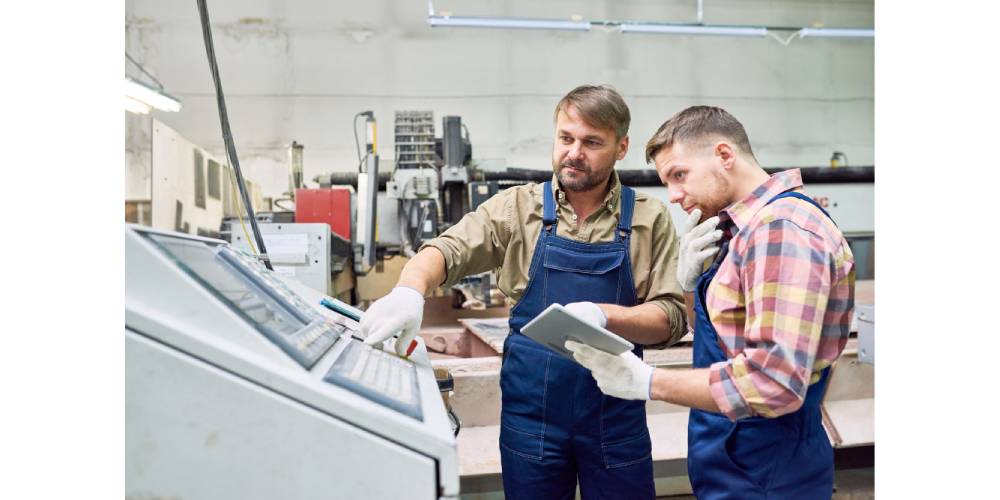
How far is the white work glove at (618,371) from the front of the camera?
112 centimetres

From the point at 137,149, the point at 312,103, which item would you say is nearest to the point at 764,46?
the point at 312,103

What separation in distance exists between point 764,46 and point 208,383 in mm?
7193

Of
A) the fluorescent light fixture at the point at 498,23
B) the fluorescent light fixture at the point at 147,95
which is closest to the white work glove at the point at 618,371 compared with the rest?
the fluorescent light fixture at the point at 147,95

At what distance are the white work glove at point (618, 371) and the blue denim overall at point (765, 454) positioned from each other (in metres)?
0.15

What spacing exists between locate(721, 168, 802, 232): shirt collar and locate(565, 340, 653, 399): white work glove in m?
0.31

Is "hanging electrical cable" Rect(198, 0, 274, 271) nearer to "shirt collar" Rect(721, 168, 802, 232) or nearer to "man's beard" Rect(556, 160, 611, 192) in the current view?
"man's beard" Rect(556, 160, 611, 192)

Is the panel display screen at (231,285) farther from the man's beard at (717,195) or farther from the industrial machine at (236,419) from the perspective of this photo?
the man's beard at (717,195)

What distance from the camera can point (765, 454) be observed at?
107 centimetres

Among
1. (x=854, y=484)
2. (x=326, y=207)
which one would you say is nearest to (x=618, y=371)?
(x=854, y=484)

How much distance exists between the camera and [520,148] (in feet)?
20.9

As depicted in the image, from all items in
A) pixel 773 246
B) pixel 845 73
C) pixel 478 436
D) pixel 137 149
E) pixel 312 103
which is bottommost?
pixel 478 436

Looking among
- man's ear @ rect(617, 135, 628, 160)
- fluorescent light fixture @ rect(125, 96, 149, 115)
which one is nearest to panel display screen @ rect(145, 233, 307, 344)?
man's ear @ rect(617, 135, 628, 160)

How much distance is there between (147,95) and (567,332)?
4.19 meters

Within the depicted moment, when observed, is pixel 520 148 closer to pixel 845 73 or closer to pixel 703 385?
pixel 845 73
